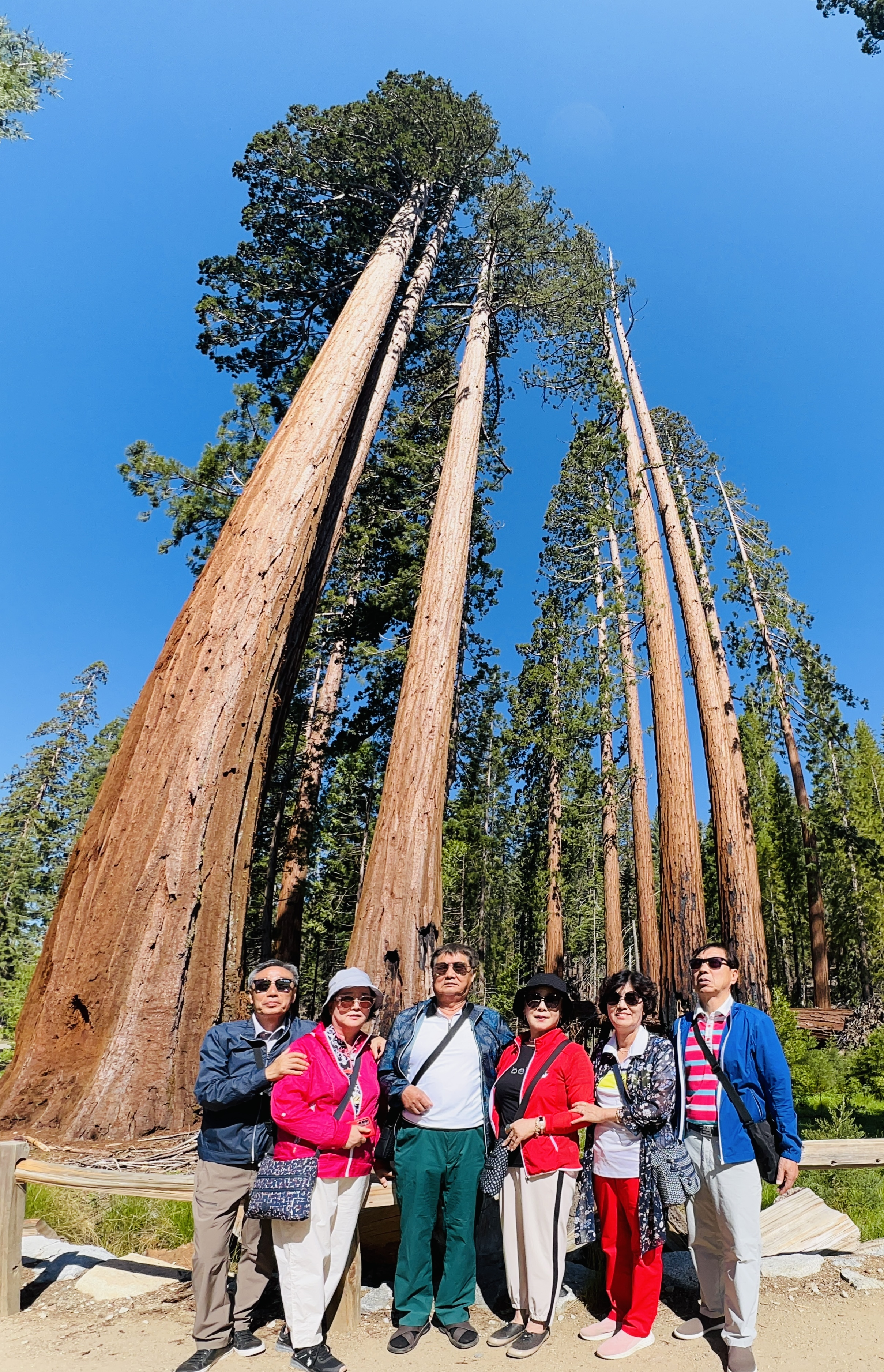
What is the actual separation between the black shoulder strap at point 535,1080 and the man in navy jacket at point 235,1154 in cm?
108

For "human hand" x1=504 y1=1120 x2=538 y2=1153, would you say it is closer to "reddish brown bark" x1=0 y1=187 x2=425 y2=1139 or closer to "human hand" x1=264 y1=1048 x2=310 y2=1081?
"human hand" x1=264 y1=1048 x2=310 y2=1081

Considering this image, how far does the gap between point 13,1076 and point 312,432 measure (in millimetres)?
5906

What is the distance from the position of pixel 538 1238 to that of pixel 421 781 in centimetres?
397

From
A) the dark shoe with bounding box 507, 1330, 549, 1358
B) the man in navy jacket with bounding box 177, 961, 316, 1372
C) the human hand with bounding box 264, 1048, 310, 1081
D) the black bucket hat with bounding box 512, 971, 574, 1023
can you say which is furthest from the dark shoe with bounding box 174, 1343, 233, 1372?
the black bucket hat with bounding box 512, 971, 574, 1023

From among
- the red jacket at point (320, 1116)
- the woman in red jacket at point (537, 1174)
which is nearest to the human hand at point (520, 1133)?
the woman in red jacket at point (537, 1174)

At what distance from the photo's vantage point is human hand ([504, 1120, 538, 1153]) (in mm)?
3180

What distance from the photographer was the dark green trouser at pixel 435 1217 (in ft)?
10.6

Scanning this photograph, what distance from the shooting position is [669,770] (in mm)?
9453

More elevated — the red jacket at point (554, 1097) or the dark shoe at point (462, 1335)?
the red jacket at point (554, 1097)

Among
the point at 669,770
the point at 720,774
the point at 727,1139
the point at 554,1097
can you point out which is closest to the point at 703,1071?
the point at 727,1139

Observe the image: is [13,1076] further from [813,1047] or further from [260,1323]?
[813,1047]

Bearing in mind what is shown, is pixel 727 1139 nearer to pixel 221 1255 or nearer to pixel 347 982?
pixel 347 982

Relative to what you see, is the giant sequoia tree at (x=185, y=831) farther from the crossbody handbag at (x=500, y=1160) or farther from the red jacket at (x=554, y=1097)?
the red jacket at (x=554, y=1097)

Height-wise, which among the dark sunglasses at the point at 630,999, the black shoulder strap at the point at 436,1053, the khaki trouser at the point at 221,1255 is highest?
the dark sunglasses at the point at 630,999
